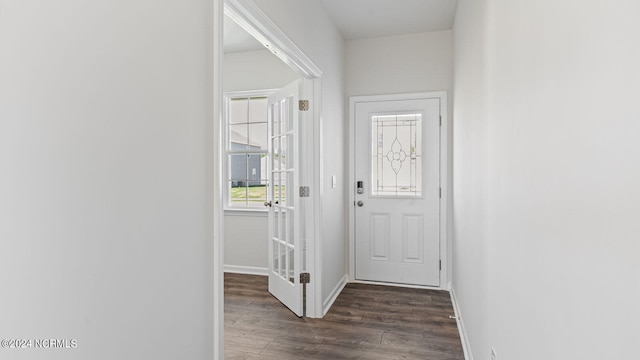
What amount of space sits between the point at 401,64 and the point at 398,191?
1429 mm

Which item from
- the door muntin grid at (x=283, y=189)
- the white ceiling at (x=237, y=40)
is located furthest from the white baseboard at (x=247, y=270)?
the white ceiling at (x=237, y=40)

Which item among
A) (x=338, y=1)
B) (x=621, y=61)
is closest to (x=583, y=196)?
(x=621, y=61)

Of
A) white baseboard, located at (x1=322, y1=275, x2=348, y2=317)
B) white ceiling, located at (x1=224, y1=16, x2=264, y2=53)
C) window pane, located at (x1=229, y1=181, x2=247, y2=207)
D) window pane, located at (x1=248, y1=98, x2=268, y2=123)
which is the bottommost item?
white baseboard, located at (x1=322, y1=275, x2=348, y2=317)

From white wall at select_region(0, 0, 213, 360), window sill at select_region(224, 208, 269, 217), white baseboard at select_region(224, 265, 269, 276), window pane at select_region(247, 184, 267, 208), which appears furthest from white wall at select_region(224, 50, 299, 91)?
white wall at select_region(0, 0, 213, 360)

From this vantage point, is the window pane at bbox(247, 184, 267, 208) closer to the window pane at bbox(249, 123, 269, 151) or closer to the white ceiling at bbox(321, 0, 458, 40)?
the window pane at bbox(249, 123, 269, 151)

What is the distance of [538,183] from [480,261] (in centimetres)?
109

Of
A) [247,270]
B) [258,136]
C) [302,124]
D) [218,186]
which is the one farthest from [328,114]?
[247,270]

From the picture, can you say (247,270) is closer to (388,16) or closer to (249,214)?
(249,214)

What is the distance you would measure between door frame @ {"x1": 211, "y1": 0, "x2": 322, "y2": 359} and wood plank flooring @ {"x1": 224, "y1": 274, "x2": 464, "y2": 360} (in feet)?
1.06

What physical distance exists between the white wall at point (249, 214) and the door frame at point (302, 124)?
143 cm

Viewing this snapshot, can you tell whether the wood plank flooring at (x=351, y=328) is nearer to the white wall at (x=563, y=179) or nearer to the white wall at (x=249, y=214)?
the white wall at (x=249, y=214)

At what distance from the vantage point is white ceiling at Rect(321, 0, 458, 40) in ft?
10.7

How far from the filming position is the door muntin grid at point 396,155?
3.99 metres

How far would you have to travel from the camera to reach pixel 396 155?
13.3 ft
